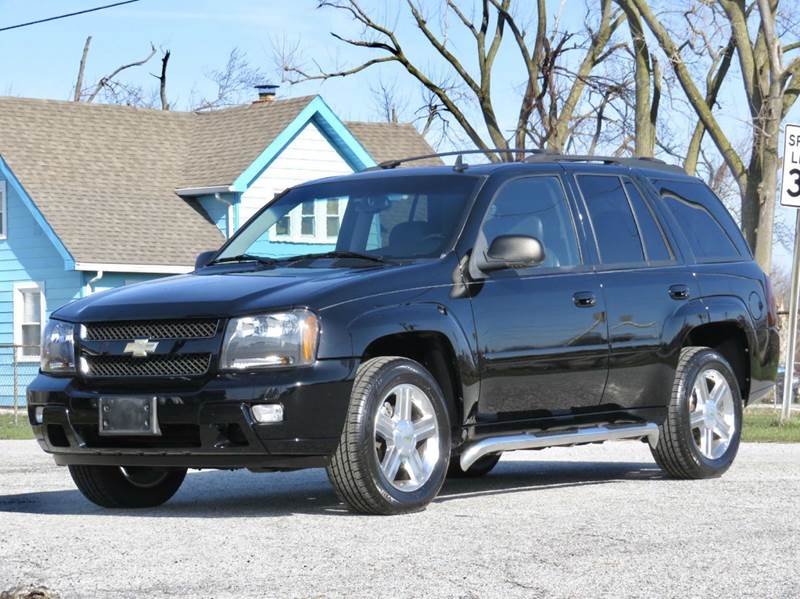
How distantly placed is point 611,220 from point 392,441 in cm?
260

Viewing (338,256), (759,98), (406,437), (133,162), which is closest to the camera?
(406,437)

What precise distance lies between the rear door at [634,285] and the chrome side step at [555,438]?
0.15 m

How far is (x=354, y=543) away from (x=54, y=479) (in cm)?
480

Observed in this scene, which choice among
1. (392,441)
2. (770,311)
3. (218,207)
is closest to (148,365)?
(392,441)

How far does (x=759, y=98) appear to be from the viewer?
25516 millimetres

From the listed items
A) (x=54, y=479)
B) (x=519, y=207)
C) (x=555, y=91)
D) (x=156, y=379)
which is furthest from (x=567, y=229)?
(x=555, y=91)

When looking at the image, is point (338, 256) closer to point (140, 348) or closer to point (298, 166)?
point (140, 348)

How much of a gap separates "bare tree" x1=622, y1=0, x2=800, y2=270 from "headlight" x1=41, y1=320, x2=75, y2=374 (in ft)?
57.7

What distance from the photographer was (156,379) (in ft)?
27.1

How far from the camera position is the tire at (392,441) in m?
8.14

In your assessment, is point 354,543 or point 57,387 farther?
point 57,387

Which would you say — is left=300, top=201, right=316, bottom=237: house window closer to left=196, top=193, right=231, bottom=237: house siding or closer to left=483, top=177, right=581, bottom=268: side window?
left=483, top=177, right=581, bottom=268: side window

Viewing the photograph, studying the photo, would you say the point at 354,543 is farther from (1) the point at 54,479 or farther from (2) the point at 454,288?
(1) the point at 54,479

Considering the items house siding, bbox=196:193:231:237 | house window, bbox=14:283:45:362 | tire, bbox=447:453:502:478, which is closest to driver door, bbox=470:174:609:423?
tire, bbox=447:453:502:478
